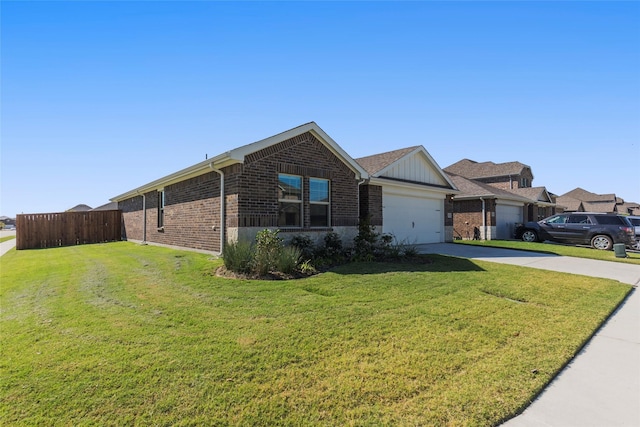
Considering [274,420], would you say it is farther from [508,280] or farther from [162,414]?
[508,280]

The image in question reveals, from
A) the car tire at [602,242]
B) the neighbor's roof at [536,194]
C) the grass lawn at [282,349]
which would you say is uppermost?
the neighbor's roof at [536,194]

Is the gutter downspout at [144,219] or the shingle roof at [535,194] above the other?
the shingle roof at [535,194]

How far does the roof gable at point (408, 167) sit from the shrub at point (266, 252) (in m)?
6.48

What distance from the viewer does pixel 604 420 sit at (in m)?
2.71

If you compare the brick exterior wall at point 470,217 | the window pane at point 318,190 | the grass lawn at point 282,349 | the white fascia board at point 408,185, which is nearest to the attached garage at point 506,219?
the brick exterior wall at point 470,217

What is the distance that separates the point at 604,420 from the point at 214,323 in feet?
13.8

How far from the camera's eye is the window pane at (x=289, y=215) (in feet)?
31.9

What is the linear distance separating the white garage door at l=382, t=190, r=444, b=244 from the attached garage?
254 inches

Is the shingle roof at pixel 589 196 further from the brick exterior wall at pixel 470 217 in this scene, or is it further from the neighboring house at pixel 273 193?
the neighboring house at pixel 273 193

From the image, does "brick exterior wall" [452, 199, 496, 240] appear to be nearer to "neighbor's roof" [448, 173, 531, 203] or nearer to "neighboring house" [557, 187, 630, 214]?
"neighbor's roof" [448, 173, 531, 203]

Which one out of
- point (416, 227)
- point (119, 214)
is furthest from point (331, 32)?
point (119, 214)

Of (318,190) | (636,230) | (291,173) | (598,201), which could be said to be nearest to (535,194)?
(636,230)

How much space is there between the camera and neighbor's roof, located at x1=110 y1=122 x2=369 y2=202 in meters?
8.70

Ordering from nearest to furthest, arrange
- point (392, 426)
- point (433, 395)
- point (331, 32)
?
point (392, 426) → point (433, 395) → point (331, 32)
